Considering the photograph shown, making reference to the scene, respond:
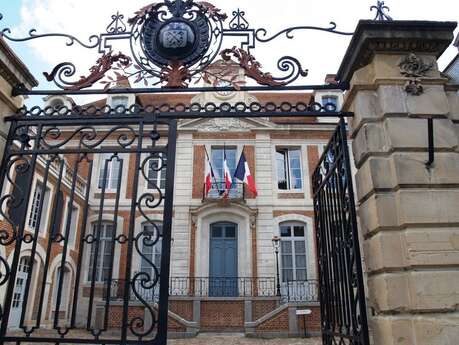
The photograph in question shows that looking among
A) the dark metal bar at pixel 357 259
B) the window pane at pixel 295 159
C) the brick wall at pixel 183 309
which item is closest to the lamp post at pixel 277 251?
the brick wall at pixel 183 309

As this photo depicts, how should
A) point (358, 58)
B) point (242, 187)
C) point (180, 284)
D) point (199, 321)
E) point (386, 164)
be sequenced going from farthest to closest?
1. point (242, 187)
2. point (180, 284)
3. point (199, 321)
4. point (358, 58)
5. point (386, 164)

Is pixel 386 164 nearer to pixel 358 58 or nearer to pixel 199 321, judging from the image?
pixel 358 58

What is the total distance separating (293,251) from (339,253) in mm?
11082

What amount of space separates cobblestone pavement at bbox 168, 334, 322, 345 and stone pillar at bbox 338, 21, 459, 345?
8.09 m

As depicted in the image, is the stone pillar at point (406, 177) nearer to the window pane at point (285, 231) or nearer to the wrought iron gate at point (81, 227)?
the wrought iron gate at point (81, 227)

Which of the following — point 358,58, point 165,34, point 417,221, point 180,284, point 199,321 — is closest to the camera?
point 417,221

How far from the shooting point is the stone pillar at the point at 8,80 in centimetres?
350

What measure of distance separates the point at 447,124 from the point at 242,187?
11.8 m

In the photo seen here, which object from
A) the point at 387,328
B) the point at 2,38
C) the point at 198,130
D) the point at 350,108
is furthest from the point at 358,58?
the point at 198,130

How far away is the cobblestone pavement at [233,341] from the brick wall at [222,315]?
39cm

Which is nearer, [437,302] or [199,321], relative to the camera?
[437,302]

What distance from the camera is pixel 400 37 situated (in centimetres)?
321

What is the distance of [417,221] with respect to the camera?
276 cm

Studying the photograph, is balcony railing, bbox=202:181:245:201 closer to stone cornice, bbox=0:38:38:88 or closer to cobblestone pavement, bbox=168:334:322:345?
cobblestone pavement, bbox=168:334:322:345
